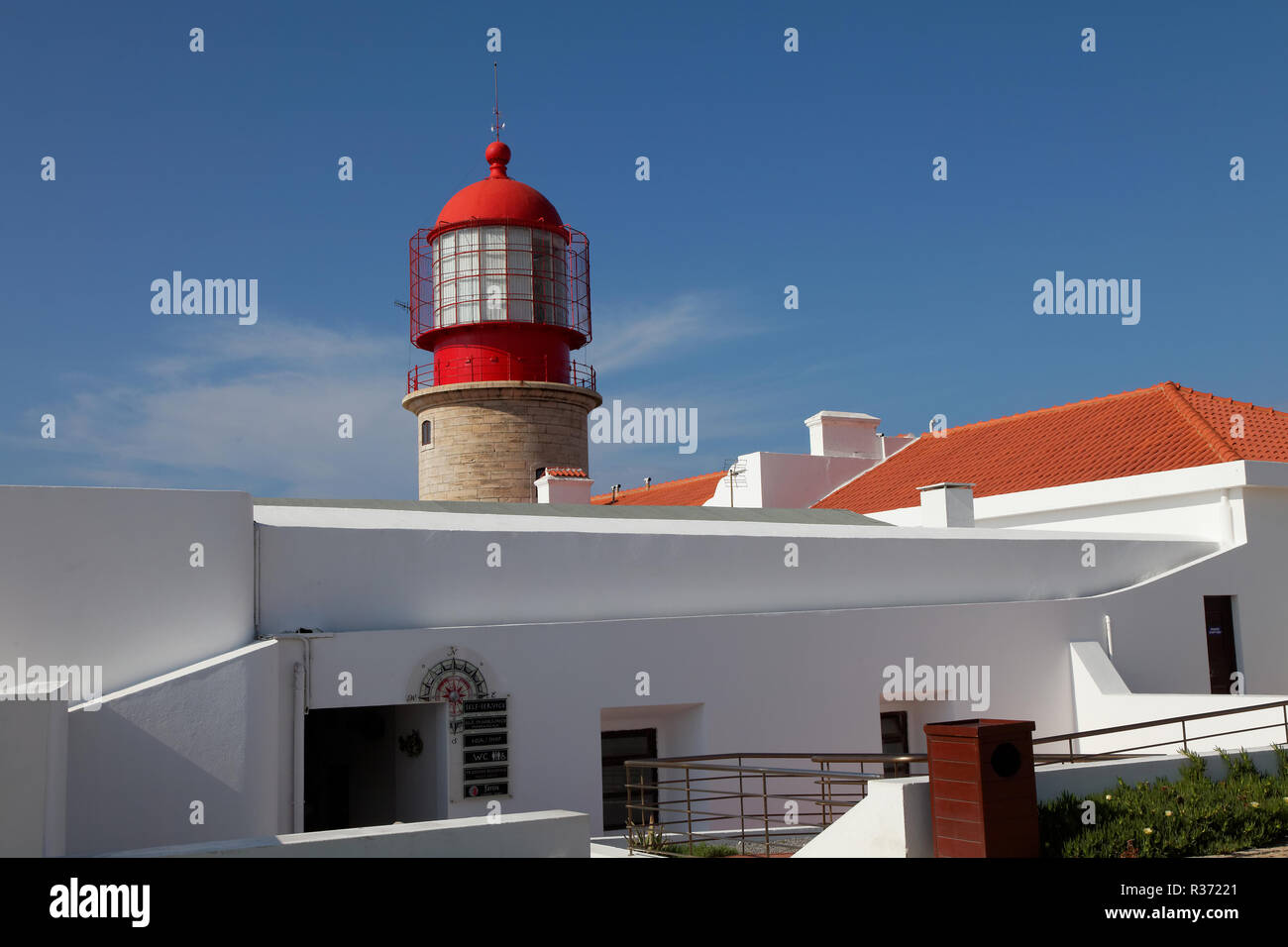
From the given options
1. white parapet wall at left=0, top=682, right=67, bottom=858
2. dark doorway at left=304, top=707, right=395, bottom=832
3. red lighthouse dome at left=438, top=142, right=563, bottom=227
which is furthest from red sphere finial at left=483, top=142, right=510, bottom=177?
white parapet wall at left=0, top=682, right=67, bottom=858

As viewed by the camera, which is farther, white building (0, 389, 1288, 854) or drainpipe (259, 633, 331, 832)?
drainpipe (259, 633, 331, 832)

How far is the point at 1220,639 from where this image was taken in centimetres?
1967

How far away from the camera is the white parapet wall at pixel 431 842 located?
8.09 meters

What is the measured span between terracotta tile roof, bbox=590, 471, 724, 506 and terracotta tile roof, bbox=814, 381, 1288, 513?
447 cm

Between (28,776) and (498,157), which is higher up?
(498,157)

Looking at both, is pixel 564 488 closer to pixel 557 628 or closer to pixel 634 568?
pixel 634 568

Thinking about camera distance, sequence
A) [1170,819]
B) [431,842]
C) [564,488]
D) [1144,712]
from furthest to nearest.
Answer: [564,488]
[1144,712]
[1170,819]
[431,842]

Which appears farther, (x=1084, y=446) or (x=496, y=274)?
(x=496, y=274)

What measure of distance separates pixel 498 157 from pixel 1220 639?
17.5 metres

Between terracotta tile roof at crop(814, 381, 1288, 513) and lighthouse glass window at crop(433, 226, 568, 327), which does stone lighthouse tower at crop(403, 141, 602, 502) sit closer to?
lighthouse glass window at crop(433, 226, 568, 327)

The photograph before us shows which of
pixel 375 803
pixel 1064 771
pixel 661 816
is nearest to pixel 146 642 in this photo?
pixel 375 803

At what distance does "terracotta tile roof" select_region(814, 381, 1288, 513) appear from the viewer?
20.6m

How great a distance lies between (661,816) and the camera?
1459 centimetres

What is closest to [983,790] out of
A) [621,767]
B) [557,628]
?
[557,628]
